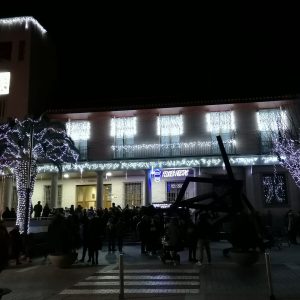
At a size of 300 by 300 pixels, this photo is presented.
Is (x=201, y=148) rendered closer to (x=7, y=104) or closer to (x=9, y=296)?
(x=7, y=104)

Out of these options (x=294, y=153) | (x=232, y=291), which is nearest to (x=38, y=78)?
(x=294, y=153)

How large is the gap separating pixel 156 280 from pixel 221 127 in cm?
1546

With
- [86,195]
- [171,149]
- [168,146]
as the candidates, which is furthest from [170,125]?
[86,195]

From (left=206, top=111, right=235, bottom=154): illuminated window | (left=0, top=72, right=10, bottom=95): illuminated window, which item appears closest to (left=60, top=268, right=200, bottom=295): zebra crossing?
(left=206, top=111, right=235, bottom=154): illuminated window

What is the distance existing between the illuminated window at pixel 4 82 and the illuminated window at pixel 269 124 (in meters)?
17.0

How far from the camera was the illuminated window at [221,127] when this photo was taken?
24266 millimetres

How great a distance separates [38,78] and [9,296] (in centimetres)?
2151

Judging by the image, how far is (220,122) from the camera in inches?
974

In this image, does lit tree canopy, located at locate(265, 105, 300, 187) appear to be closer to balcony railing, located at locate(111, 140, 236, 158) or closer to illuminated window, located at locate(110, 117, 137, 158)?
balcony railing, located at locate(111, 140, 236, 158)

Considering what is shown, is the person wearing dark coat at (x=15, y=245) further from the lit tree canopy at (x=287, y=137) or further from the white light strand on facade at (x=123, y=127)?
the lit tree canopy at (x=287, y=137)

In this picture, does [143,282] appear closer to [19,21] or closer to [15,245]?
[15,245]

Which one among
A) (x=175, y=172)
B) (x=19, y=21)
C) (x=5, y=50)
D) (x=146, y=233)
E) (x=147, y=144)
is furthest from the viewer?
(x=19, y=21)

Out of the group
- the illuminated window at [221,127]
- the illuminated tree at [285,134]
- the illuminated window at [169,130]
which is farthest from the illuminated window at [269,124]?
the illuminated window at [169,130]

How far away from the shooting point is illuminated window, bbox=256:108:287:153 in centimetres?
2348
